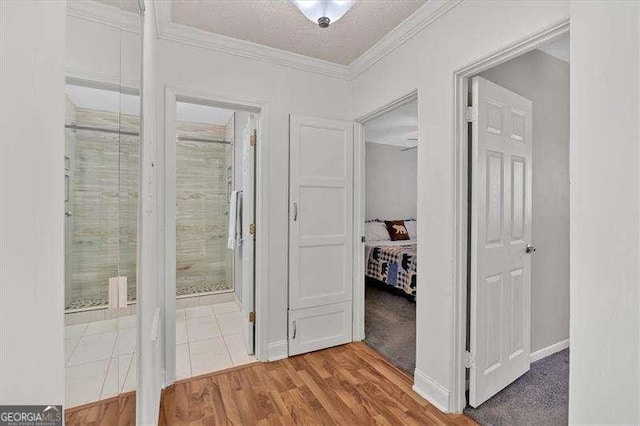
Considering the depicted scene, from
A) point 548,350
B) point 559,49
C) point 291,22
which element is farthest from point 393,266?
point 291,22

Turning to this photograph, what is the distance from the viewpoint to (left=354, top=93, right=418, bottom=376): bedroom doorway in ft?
9.43

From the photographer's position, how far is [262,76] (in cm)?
253

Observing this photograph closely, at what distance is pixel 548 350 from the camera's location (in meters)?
2.51

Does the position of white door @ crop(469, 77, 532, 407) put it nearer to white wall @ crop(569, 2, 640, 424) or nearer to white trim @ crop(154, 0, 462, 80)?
white trim @ crop(154, 0, 462, 80)

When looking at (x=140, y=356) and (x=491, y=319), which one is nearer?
(x=140, y=356)

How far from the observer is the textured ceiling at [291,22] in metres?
1.98

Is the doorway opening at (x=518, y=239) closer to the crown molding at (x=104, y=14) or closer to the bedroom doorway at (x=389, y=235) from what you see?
the bedroom doorway at (x=389, y=235)

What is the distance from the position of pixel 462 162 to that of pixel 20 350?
1.98m

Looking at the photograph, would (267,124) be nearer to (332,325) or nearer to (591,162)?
(332,325)

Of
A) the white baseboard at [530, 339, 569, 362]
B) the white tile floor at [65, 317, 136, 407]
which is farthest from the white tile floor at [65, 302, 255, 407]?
the white baseboard at [530, 339, 569, 362]

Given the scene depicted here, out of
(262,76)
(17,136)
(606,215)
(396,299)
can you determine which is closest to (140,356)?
(17,136)

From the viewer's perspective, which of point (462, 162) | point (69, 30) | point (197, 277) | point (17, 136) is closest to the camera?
point (17, 136)

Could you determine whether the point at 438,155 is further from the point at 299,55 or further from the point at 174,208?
the point at 174,208

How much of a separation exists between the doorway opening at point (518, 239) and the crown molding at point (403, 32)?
0.48 m
